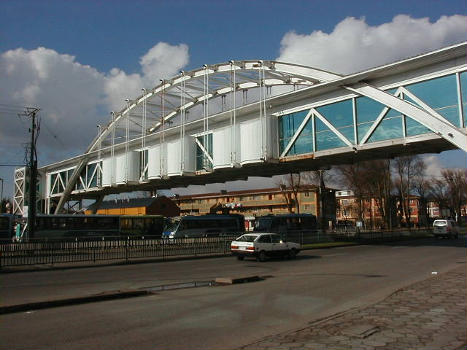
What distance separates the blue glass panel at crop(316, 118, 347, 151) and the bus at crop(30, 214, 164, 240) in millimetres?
16630

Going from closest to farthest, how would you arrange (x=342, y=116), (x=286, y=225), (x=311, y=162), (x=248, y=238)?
(x=248, y=238) < (x=342, y=116) < (x=311, y=162) < (x=286, y=225)

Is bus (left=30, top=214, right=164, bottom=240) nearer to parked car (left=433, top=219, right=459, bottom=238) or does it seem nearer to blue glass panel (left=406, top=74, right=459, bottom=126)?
blue glass panel (left=406, top=74, right=459, bottom=126)

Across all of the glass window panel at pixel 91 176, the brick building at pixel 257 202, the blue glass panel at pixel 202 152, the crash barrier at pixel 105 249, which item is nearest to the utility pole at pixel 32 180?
the crash barrier at pixel 105 249

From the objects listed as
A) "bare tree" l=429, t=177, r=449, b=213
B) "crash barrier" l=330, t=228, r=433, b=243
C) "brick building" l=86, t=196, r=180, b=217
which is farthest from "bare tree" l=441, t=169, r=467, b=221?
"brick building" l=86, t=196, r=180, b=217

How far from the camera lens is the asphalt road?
723cm

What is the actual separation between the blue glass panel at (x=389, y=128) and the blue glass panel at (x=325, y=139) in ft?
9.63

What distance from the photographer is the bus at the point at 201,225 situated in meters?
42.5

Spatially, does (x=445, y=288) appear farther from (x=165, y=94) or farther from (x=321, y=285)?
(x=165, y=94)

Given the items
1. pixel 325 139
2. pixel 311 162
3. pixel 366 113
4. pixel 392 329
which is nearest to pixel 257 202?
pixel 311 162

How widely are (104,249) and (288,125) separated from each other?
57.4ft

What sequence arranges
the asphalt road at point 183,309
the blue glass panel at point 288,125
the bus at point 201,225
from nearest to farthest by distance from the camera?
the asphalt road at point 183,309 → the blue glass panel at point 288,125 → the bus at point 201,225

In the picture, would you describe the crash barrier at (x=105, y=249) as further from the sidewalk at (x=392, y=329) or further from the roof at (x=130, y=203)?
the roof at (x=130, y=203)

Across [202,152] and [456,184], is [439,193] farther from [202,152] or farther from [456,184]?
[202,152]

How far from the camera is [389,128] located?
2712 cm
